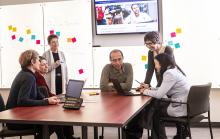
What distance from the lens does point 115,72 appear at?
426 cm

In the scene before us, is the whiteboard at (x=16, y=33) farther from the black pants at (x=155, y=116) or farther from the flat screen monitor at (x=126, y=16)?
the black pants at (x=155, y=116)

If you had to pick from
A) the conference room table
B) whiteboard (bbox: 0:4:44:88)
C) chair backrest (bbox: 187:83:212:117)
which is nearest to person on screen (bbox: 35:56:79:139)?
the conference room table

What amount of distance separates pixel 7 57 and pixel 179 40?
2.88m

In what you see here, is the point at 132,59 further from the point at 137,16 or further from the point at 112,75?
the point at 112,75

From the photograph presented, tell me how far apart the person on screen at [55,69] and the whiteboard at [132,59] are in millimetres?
738

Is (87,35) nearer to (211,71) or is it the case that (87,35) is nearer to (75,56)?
(75,56)

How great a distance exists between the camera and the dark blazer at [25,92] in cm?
318

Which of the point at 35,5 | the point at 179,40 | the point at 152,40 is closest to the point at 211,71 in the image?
the point at 179,40

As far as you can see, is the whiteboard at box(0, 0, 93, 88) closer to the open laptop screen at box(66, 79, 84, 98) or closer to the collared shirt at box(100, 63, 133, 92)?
the collared shirt at box(100, 63, 133, 92)

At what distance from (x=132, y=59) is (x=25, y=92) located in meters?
2.40

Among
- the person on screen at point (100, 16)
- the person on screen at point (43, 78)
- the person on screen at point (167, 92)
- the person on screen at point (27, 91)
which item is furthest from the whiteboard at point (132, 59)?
the person on screen at point (27, 91)

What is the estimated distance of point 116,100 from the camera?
3.49 m

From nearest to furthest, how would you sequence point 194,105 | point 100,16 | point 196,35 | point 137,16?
point 194,105
point 196,35
point 137,16
point 100,16

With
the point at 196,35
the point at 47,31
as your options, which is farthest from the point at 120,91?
the point at 47,31
